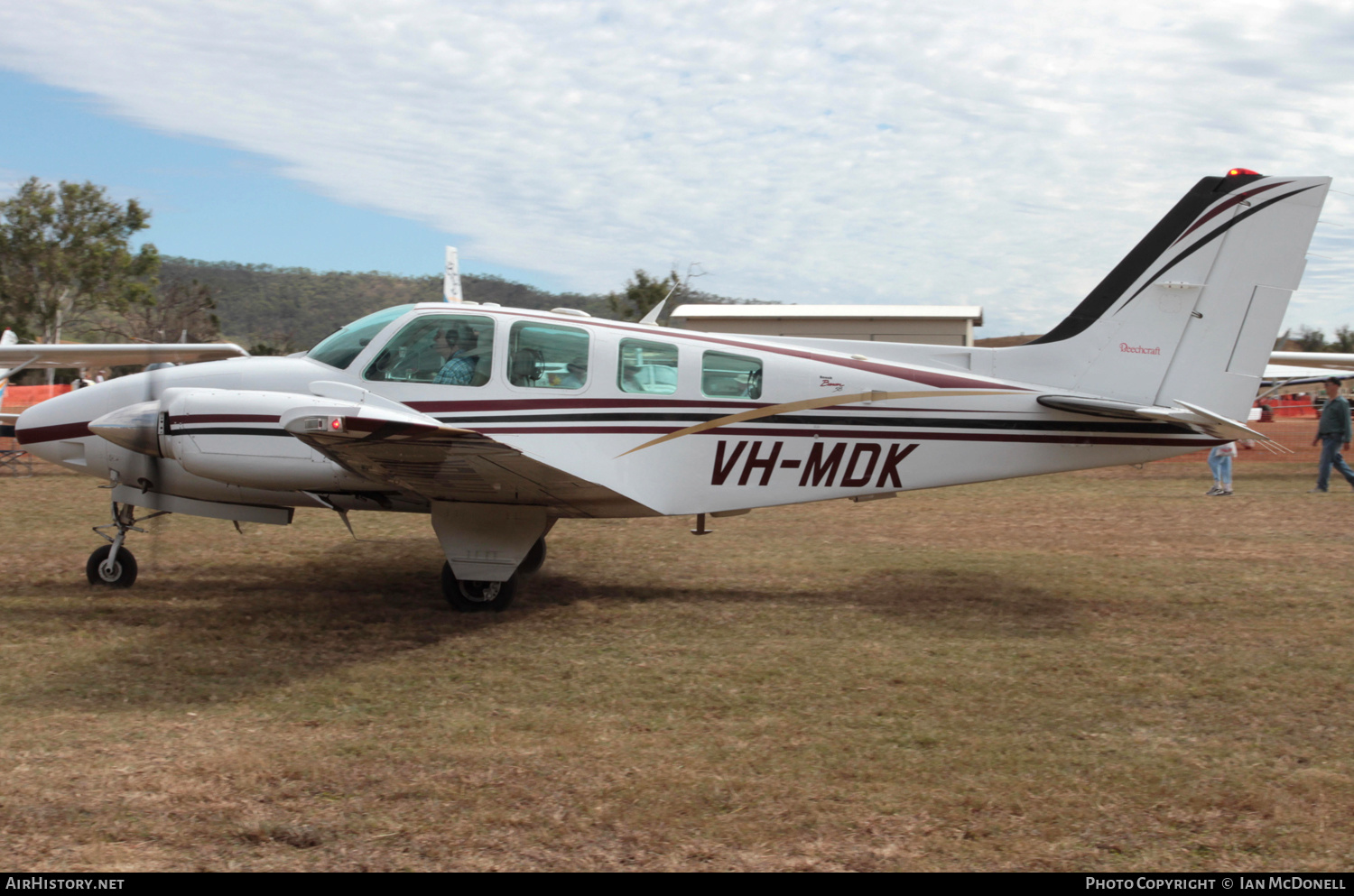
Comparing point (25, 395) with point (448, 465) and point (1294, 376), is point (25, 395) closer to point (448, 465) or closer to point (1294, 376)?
point (448, 465)

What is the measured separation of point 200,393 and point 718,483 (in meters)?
3.71

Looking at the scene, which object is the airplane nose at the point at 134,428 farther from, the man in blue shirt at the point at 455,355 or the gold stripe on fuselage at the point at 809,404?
the gold stripe on fuselage at the point at 809,404

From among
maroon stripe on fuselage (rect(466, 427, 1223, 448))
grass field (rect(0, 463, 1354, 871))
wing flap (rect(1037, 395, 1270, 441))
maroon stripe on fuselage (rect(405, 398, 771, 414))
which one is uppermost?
wing flap (rect(1037, 395, 1270, 441))

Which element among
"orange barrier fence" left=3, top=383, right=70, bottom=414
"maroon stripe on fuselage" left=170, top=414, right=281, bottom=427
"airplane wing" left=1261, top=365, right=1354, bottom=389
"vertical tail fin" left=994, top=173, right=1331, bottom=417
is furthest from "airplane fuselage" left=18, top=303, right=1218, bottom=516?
"airplane wing" left=1261, top=365, right=1354, bottom=389

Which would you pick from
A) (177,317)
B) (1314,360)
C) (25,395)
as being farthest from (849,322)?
(177,317)

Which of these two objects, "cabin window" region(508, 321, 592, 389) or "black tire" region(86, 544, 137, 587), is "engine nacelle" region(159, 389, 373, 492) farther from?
"black tire" region(86, 544, 137, 587)

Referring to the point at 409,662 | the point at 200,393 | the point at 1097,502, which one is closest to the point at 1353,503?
the point at 1097,502

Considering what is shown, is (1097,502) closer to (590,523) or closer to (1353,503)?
(1353,503)

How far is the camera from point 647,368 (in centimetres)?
668

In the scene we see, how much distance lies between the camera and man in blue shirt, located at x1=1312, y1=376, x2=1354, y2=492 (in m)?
12.5

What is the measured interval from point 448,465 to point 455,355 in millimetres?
1170

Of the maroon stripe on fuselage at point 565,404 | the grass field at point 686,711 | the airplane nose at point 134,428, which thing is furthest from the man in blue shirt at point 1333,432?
the airplane nose at point 134,428

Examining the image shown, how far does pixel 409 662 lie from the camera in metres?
5.59

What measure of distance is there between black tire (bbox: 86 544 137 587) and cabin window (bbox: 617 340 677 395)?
14.2 feet
